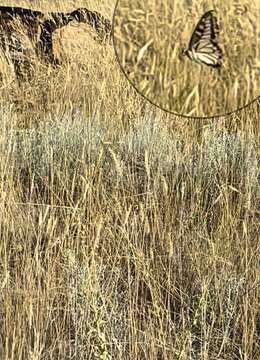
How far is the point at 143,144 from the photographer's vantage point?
3.05 m

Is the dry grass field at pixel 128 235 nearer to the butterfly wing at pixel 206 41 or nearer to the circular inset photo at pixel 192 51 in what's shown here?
the circular inset photo at pixel 192 51

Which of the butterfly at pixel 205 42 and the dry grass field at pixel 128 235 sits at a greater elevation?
the butterfly at pixel 205 42

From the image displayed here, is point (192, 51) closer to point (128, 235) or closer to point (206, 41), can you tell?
point (206, 41)

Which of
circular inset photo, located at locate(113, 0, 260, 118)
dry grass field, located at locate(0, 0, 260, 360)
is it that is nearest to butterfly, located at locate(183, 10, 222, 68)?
circular inset photo, located at locate(113, 0, 260, 118)

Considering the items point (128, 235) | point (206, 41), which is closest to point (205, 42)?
point (206, 41)

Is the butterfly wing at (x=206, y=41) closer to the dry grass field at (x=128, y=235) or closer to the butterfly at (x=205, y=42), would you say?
the butterfly at (x=205, y=42)

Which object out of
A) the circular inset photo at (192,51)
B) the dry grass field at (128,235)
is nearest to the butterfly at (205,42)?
the circular inset photo at (192,51)

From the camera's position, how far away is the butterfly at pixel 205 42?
1854mm

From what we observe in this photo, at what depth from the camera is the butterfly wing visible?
6.08ft

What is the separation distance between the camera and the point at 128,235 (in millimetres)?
2133

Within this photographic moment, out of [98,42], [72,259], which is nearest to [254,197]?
[72,259]

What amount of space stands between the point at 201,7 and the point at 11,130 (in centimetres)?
130

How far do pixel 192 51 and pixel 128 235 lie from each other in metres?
0.64

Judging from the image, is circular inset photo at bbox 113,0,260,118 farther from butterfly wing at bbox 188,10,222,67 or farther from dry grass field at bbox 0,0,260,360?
dry grass field at bbox 0,0,260,360
